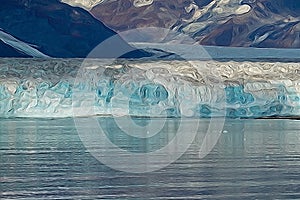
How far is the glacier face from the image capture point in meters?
18.6

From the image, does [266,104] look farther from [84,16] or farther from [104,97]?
[84,16]

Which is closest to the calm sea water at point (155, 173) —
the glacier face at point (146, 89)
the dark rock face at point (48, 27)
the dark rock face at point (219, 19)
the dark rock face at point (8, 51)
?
the glacier face at point (146, 89)

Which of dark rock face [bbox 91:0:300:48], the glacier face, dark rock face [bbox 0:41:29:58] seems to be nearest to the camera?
the glacier face

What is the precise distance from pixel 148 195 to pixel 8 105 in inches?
498

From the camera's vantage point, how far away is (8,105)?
1834cm

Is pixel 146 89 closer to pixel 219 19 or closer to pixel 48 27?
pixel 48 27

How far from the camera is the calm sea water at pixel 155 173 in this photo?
616 centimetres

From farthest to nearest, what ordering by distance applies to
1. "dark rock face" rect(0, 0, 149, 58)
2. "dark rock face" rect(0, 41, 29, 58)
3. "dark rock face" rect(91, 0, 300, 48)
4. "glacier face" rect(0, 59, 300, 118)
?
"dark rock face" rect(91, 0, 300, 48), "dark rock face" rect(0, 0, 149, 58), "dark rock face" rect(0, 41, 29, 58), "glacier face" rect(0, 59, 300, 118)

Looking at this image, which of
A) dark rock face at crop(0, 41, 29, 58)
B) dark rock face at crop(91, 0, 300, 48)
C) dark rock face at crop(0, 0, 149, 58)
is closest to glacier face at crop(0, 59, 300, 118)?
dark rock face at crop(0, 41, 29, 58)

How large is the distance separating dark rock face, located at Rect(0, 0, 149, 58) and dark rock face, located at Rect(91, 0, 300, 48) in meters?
6.31

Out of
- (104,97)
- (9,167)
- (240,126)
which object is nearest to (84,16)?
(104,97)

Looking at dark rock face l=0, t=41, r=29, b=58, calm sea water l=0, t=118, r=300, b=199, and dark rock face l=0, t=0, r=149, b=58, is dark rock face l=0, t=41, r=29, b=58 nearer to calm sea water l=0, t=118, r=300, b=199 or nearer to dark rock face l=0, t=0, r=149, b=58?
dark rock face l=0, t=0, r=149, b=58

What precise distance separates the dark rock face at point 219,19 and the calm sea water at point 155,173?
4055 cm

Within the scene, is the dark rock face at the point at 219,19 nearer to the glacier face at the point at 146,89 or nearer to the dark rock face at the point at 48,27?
the dark rock face at the point at 48,27
